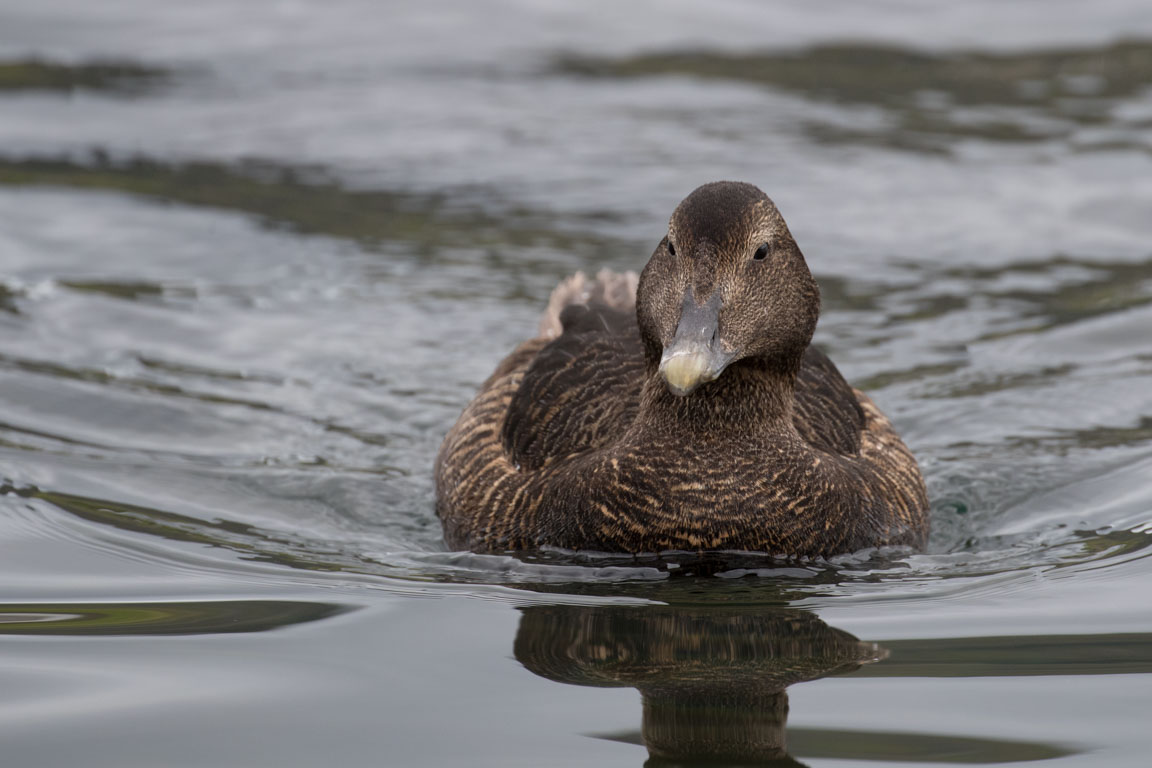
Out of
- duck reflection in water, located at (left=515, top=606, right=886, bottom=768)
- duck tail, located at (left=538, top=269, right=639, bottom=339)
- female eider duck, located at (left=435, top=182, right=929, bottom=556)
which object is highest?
duck tail, located at (left=538, top=269, right=639, bottom=339)

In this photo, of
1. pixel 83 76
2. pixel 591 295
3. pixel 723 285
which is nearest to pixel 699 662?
pixel 723 285

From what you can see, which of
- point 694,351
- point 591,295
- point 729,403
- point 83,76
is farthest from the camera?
point 83,76

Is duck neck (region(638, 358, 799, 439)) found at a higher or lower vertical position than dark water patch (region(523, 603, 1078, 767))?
higher

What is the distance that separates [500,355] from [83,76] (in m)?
7.70

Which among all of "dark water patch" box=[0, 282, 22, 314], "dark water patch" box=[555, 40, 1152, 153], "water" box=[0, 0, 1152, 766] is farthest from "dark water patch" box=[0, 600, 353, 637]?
"dark water patch" box=[555, 40, 1152, 153]

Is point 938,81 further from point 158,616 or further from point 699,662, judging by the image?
point 158,616

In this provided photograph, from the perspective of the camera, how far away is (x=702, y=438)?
6.89 metres

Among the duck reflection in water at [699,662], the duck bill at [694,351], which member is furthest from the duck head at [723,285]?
the duck reflection in water at [699,662]

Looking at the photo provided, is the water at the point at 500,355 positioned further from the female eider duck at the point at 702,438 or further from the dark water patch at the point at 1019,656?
the female eider duck at the point at 702,438

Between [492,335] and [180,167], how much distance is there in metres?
4.53

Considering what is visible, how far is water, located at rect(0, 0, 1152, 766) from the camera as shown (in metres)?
5.38

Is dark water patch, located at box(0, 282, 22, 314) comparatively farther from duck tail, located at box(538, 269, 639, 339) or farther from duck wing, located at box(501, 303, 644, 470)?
duck wing, located at box(501, 303, 644, 470)

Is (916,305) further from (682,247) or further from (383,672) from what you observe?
(383,672)

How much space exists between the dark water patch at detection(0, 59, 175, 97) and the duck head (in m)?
10.8
